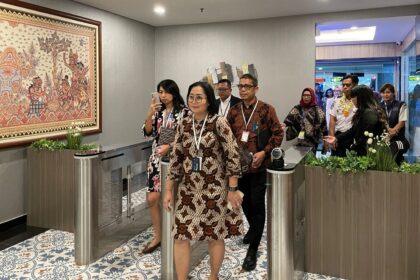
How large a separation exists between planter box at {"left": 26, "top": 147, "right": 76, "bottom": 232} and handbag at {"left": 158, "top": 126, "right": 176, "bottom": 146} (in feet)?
3.96

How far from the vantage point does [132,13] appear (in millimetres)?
5453

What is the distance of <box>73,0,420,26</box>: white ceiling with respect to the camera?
4.81 metres

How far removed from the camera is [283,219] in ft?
8.05

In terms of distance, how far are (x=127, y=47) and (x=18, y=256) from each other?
3514mm

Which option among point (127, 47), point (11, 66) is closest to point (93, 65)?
point (127, 47)

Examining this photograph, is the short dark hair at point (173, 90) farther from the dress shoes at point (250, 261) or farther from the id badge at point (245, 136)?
the dress shoes at point (250, 261)

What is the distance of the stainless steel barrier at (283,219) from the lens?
2.43m

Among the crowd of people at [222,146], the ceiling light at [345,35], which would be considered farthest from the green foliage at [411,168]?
the ceiling light at [345,35]

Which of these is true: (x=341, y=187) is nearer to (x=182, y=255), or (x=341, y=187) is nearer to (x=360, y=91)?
(x=360, y=91)

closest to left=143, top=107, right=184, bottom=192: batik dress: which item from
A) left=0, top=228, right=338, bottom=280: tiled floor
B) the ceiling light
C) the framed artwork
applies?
left=0, top=228, right=338, bottom=280: tiled floor

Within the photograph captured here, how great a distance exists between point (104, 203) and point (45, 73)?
1.66 m

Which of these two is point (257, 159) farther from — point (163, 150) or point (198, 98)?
point (198, 98)

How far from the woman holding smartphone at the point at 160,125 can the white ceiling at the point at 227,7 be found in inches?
81.3

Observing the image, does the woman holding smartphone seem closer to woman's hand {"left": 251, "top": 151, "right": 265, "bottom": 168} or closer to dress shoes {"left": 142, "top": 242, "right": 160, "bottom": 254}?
dress shoes {"left": 142, "top": 242, "right": 160, "bottom": 254}
